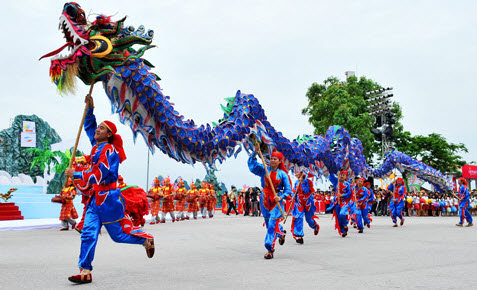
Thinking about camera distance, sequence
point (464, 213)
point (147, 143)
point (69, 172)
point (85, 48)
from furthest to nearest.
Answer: point (464, 213), point (147, 143), point (85, 48), point (69, 172)

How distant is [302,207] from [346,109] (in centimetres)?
2002

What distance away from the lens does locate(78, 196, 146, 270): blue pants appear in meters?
4.59

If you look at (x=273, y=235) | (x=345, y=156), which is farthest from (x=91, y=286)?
(x=345, y=156)

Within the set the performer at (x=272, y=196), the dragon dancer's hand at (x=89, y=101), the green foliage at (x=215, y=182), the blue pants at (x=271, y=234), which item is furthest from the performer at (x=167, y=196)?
the green foliage at (x=215, y=182)

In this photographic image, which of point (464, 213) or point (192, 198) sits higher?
point (192, 198)

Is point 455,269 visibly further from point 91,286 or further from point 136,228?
point 91,286

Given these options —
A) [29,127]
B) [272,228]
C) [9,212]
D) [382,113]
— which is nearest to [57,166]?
[9,212]

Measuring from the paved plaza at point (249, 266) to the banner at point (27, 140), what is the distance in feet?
123

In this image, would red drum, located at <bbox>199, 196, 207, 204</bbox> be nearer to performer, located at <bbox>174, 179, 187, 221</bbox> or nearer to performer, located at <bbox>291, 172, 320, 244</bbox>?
performer, located at <bbox>174, 179, 187, 221</bbox>

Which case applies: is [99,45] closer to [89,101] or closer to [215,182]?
[89,101]

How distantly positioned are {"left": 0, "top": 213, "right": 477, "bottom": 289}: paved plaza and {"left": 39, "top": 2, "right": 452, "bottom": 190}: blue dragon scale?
2027 mm

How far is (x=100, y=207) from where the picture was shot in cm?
475

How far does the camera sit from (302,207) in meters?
9.44

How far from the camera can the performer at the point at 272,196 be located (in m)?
6.71
